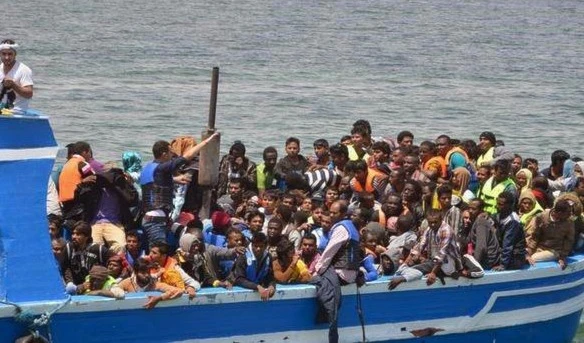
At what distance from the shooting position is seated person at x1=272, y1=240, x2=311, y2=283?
43.5 feet

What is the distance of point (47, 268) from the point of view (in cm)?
1219

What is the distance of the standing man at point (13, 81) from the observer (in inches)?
472

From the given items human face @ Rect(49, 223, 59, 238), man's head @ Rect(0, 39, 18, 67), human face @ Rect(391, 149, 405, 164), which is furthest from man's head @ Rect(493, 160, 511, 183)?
man's head @ Rect(0, 39, 18, 67)

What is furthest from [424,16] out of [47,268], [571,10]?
[47,268]

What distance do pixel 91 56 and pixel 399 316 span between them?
2671cm

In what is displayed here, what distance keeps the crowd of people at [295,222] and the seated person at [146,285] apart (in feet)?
0.04

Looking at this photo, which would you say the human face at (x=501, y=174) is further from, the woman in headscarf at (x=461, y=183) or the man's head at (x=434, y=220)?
the man's head at (x=434, y=220)

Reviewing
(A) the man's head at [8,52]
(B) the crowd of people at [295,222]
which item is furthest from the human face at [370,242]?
(A) the man's head at [8,52]

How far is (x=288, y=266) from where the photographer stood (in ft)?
44.0

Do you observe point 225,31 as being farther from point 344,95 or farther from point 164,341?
point 164,341

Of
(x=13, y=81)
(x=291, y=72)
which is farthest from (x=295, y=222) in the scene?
(x=291, y=72)

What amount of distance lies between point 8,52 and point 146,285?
7.15 feet

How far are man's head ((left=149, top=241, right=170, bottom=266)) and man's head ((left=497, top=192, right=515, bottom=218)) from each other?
334 cm

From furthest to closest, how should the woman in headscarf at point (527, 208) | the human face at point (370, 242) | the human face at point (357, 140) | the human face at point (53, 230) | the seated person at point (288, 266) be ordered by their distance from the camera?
the human face at point (357, 140) → the woman in headscarf at point (527, 208) → the human face at point (370, 242) → the seated person at point (288, 266) → the human face at point (53, 230)
